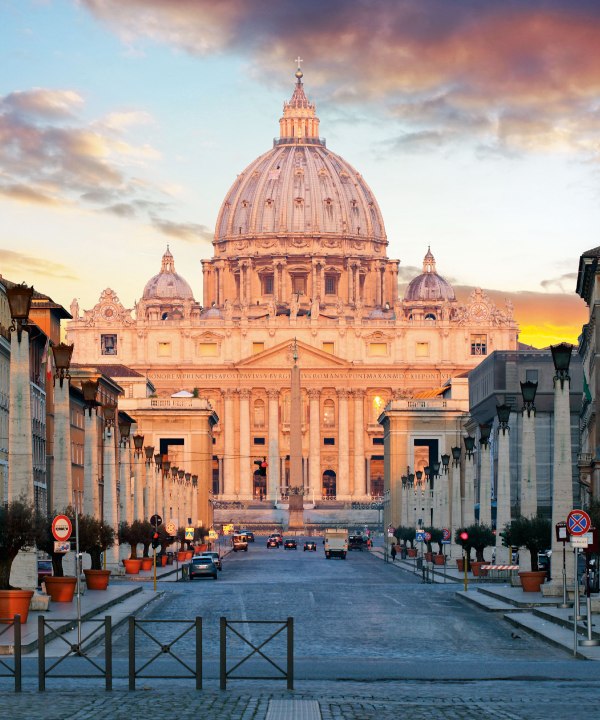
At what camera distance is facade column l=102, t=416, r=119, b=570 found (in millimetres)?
65938

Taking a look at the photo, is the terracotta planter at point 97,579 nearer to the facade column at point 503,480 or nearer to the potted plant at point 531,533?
the potted plant at point 531,533

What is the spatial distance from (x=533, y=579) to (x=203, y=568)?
23864 mm

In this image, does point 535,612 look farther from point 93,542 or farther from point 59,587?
point 93,542

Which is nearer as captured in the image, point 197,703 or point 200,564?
point 197,703

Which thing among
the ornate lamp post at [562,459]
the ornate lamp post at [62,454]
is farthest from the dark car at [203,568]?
the ornate lamp post at [562,459]

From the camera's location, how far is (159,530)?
76562 millimetres

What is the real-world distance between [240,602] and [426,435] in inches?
4648

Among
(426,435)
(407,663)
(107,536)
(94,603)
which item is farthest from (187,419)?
(407,663)

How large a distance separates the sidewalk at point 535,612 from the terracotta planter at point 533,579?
0.33 meters

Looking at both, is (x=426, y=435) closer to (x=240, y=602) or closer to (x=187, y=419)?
(x=187, y=419)

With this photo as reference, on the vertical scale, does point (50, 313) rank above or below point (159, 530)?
above

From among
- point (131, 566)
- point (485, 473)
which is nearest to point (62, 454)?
point (131, 566)

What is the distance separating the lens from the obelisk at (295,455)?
15400 cm

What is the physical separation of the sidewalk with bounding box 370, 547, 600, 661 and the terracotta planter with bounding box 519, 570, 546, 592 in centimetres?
33
